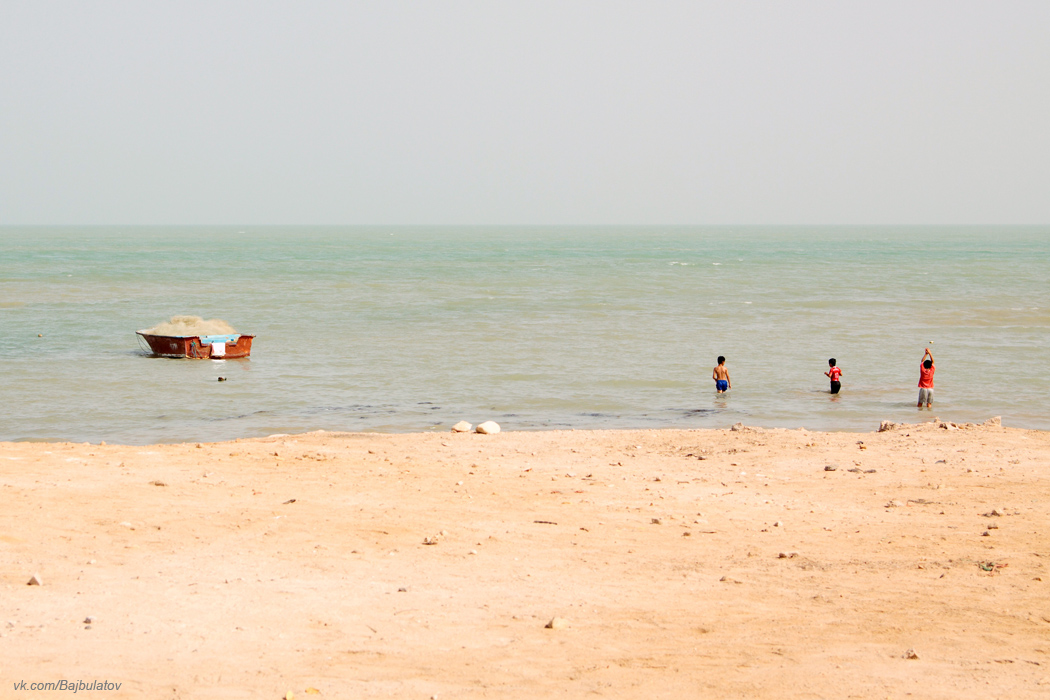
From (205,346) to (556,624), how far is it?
21.8 m

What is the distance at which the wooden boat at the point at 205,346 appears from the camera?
2652cm

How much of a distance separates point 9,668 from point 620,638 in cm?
390

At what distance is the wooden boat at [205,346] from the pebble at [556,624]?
21.1 m

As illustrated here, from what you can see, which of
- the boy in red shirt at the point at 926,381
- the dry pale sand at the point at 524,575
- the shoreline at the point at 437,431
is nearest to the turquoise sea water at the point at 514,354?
the shoreline at the point at 437,431

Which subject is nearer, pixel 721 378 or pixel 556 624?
pixel 556 624

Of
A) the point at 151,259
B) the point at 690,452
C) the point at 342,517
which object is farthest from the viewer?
the point at 151,259

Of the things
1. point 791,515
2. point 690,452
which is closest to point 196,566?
point 791,515

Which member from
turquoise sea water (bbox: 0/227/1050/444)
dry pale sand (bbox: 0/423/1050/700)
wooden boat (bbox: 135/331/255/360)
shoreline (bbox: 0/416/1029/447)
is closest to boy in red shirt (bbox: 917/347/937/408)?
turquoise sea water (bbox: 0/227/1050/444)

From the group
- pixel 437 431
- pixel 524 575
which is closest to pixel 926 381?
pixel 437 431

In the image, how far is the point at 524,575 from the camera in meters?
8.05

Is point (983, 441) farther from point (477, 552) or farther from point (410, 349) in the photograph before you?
point (410, 349)

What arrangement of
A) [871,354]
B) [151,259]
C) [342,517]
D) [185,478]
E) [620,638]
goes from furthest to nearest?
[151,259] → [871,354] → [185,478] → [342,517] → [620,638]

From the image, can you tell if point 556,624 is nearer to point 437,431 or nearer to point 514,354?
point 437,431

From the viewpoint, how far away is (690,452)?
44.1 ft
